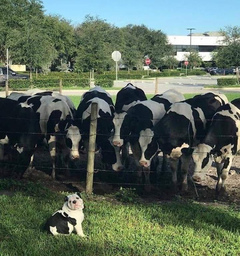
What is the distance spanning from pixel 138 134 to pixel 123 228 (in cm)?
365

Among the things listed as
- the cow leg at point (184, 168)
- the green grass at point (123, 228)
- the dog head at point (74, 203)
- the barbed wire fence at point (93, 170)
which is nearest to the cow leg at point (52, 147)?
the barbed wire fence at point (93, 170)

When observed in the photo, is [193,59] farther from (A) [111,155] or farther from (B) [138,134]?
(B) [138,134]

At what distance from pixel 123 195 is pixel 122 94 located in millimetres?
6631

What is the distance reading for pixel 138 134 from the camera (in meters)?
8.89

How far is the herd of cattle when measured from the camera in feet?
27.8

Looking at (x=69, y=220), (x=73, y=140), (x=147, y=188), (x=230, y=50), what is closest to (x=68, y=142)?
(x=73, y=140)

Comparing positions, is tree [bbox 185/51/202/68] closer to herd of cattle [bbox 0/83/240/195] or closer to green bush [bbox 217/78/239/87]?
green bush [bbox 217/78/239/87]

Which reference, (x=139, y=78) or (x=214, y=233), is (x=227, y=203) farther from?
(x=139, y=78)

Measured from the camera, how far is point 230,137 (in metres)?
8.39

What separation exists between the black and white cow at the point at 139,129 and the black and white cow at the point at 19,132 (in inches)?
72.4

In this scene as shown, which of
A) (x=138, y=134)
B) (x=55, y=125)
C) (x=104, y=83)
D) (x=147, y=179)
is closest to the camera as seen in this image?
(x=147, y=179)

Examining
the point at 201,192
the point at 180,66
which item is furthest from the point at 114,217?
the point at 180,66

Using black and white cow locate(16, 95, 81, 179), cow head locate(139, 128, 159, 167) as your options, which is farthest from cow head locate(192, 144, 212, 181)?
black and white cow locate(16, 95, 81, 179)

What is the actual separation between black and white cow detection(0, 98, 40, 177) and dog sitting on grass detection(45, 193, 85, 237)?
3951mm
